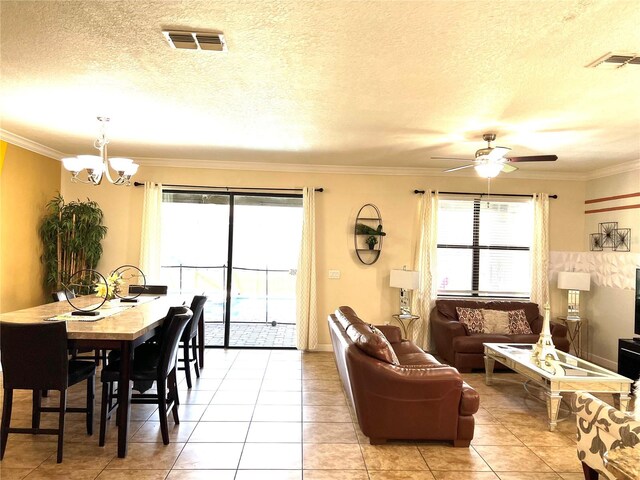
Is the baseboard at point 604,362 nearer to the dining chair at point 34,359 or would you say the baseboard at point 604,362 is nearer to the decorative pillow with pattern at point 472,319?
the decorative pillow with pattern at point 472,319

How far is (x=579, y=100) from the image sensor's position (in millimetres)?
3461

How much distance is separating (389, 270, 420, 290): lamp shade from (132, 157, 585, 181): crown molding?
1.55 metres

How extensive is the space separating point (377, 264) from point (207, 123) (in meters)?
3.31

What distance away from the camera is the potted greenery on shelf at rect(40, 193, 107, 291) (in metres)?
5.70

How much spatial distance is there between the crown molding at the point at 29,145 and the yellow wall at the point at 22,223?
0.06 meters

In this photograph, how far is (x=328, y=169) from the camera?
6.50 metres

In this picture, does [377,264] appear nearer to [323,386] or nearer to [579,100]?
[323,386]

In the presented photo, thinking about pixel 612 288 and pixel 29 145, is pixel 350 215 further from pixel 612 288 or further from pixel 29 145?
pixel 29 145

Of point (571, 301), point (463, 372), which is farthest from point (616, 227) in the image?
point (463, 372)

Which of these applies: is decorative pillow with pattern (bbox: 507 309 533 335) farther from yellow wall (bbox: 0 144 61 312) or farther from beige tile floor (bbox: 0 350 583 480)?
yellow wall (bbox: 0 144 61 312)

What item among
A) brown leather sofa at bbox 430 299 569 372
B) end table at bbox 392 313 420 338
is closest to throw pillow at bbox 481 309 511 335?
brown leather sofa at bbox 430 299 569 372

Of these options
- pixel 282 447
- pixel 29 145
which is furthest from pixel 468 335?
pixel 29 145

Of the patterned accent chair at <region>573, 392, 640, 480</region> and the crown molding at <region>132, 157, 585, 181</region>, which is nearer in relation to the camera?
the patterned accent chair at <region>573, 392, 640, 480</region>

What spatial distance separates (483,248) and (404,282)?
5.10ft
